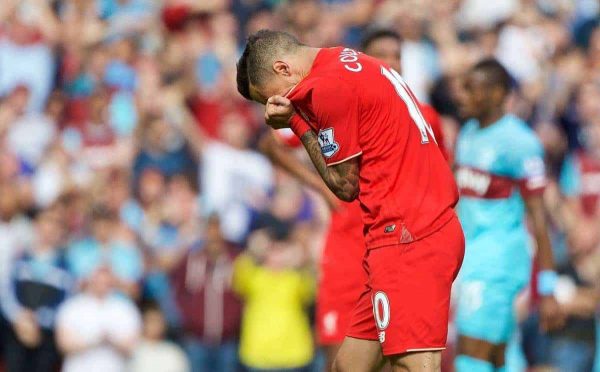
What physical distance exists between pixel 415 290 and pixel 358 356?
24.7 inches

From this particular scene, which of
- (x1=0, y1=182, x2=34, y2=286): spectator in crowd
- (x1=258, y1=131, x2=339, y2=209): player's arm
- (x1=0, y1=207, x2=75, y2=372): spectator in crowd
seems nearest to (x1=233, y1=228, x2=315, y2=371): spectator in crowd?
(x1=0, y1=207, x2=75, y2=372): spectator in crowd

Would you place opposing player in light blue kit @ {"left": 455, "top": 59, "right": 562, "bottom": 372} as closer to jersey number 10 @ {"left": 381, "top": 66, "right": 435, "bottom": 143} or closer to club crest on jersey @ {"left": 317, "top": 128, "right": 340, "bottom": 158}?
jersey number 10 @ {"left": 381, "top": 66, "right": 435, "bottom": 143}

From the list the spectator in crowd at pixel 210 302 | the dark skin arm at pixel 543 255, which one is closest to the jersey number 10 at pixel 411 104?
the dark skin arm at pixel 543 255

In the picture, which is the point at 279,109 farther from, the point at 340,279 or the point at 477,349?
the point at 477,349

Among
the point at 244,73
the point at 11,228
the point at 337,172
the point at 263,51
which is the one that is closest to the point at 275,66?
the point at 263,51


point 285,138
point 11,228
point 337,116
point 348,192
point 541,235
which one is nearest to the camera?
point 337,116

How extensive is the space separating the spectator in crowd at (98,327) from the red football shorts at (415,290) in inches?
262

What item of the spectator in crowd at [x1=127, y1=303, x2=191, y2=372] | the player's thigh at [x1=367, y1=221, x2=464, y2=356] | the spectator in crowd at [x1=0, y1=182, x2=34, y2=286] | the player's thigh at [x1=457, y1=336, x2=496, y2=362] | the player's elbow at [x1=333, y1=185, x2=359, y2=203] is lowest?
the spectator in crowd at [x1=127, y1=303, x2=191, y2=372]

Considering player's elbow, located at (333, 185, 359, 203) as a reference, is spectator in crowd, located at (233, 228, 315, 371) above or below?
below

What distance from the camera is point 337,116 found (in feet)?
20.7

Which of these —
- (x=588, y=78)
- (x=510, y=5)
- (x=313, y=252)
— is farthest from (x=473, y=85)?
(x=510, y=5)

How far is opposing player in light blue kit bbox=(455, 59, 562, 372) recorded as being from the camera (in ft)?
30.0

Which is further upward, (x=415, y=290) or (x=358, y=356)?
(x=415, y=290)

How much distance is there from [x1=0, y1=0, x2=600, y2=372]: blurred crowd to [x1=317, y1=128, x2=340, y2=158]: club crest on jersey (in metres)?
5.89
